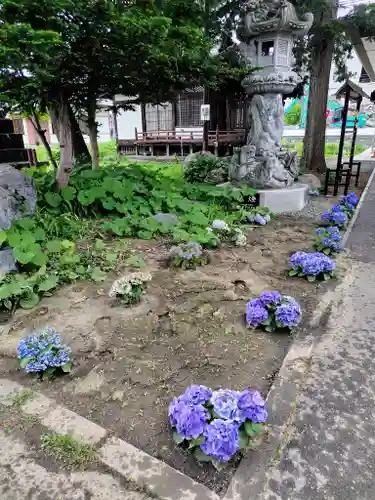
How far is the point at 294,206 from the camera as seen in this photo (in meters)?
7.03

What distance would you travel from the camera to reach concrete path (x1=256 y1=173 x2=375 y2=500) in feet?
5.44

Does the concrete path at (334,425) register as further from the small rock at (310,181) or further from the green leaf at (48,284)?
the small rock at (310,181)

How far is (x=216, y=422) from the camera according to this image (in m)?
1.71

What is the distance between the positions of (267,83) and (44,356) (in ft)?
21.3

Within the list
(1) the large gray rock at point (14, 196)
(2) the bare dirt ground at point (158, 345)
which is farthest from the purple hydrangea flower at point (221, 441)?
(1) the large gray rock at point (14, 196)

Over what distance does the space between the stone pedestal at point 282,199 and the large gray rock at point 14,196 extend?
432 cm

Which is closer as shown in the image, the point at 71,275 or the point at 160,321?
the point at 160,321

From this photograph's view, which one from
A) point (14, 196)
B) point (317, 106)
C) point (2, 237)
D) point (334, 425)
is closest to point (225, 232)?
point (14, 196)

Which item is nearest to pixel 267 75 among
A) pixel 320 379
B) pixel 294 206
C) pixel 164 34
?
pixel 294 206

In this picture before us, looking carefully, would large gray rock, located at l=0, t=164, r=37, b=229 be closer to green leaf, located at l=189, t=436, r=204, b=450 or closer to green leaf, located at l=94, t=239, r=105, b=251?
green leaf, located at l=94, t=239, r=105, b=251

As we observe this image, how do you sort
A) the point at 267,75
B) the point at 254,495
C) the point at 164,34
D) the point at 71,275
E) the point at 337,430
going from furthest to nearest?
the point at 267,75
the point at 164,34
the point at 71,275
the point at 337,430
the point at 254,495

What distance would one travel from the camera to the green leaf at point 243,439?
1.77 meters

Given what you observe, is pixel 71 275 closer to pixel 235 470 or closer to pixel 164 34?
pixel 235 470

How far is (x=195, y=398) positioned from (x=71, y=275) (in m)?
2.17
